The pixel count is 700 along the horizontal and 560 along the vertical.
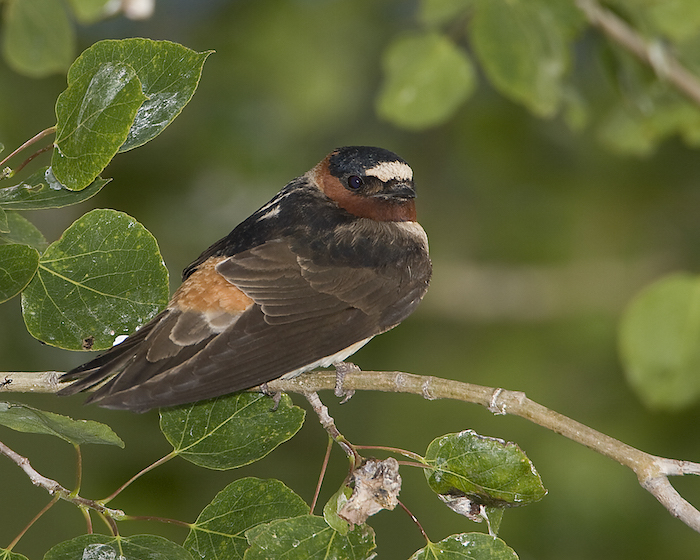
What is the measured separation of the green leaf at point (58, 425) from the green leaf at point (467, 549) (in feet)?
2.08

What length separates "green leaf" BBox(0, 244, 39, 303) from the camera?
1650mm

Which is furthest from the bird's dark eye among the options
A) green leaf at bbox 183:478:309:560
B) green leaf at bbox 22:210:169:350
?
green leaf at bbox 183:478:309:560

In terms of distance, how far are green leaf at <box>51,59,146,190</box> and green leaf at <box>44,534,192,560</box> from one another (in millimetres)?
660

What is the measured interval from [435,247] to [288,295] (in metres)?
2.98

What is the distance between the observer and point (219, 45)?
4.66m

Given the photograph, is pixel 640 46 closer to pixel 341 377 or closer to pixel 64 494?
pixel 341 377

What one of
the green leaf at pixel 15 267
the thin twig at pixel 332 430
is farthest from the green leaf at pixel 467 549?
the green leaf at pixel 15 267

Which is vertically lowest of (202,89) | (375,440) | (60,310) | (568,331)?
(375,440)

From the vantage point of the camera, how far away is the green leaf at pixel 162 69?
163 centimetres

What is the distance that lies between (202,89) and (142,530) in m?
2.35

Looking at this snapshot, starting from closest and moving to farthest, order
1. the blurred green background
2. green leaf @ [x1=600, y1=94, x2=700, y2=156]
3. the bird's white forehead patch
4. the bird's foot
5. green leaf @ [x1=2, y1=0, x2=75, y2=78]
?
the bird's foot
green leaf @ [x1=2, y1=0, x2=75, y2=78]
the bird's white forehead patch
green leaf @ [x1=600, y1=94, x2=700, y2=156]
the blurred green background

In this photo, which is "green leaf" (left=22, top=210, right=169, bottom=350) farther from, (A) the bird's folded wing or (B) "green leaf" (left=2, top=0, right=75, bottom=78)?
(B) "green leaf" (left=2, top=0, right=75, bottom=78)

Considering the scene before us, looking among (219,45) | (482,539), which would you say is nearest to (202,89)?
(219,45)

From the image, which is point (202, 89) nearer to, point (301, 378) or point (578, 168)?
point (578, 168)
